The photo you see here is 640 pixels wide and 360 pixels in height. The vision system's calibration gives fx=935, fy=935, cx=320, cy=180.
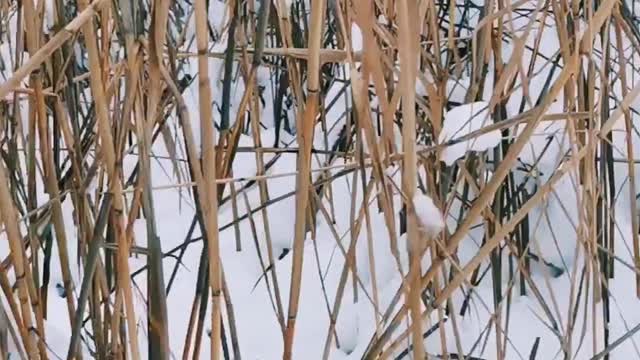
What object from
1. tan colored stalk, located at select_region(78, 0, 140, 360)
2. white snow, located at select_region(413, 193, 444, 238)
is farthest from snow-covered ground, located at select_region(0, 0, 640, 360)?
white snow, located at select_region(413, 193, 444, 238)

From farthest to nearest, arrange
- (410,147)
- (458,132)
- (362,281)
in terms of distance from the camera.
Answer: (362,281) → (458,132) → (410,147)

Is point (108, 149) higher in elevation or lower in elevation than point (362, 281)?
higher

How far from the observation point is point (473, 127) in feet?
2.47

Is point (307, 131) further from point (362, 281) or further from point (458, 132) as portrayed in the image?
point (362, 281)

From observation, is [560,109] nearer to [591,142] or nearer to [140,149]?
[591,142]

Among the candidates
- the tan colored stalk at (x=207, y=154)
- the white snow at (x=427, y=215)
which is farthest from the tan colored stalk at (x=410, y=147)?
the tan colored stalk at (x=207, y=154)

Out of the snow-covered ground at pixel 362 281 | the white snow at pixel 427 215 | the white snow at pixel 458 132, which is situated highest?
the white snow at pixel 458 132

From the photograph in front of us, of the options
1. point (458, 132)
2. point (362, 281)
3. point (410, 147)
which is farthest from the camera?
point (362, 281)

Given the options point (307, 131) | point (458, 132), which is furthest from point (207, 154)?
point (458, 132)

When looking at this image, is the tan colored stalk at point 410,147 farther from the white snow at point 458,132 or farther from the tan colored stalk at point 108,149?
the tan colored stalk at point 108,149

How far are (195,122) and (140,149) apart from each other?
98 centimetres

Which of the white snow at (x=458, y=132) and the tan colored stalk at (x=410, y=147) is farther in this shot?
the white snow at (x=458, y=132)

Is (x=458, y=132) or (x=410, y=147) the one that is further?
(x=458, y=132)

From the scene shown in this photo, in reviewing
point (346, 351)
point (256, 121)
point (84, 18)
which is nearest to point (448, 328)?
point (346, 351)
